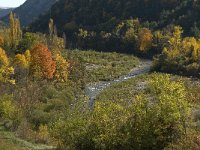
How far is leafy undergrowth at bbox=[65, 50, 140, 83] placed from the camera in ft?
343

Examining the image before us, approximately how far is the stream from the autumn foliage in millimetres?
8327

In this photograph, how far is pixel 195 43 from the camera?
113 metres

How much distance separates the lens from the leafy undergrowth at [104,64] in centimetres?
10448

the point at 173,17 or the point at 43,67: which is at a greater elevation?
the point at 173,17

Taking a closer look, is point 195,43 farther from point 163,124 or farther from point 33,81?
point 163,124

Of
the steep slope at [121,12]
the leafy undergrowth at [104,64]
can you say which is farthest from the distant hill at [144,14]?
the leafy undergrowth at [104,64]

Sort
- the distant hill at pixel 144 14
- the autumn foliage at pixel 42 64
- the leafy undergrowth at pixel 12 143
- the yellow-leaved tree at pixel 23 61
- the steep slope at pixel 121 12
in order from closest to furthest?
the leafy undergrowth at pixel 12 143 → the yellow-leaved tree at pixel 23 61 → the autumn foliage at pixel 42 64 → the distant hill at pixel 144 14 → the steep slope at pixel 121 12

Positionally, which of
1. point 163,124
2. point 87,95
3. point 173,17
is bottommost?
point 87,95

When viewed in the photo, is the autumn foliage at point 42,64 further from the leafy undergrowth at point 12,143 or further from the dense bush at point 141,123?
the dense bush at point 141,123

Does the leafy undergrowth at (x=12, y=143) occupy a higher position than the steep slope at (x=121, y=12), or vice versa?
the steep slope at (x=121, y=12)

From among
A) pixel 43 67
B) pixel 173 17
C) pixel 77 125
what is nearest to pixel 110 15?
pixel 173 17

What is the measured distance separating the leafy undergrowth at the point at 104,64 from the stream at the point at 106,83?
187 cm

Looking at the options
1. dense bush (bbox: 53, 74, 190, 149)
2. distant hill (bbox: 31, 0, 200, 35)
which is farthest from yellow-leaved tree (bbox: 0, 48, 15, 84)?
distant hill (bbox: 31, 0, 200, 35)

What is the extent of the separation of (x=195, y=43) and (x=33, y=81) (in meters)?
48.5
